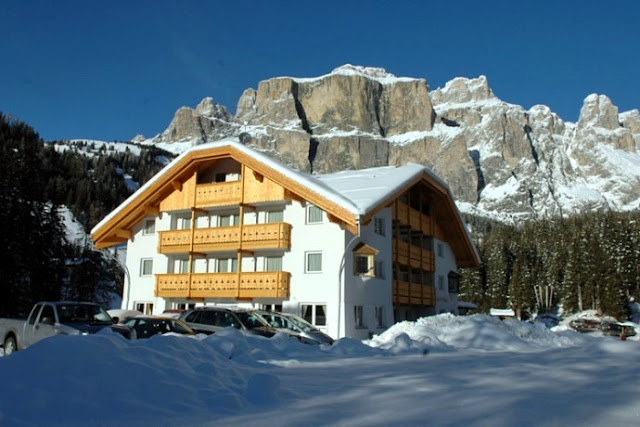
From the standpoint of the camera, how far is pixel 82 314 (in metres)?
17.3

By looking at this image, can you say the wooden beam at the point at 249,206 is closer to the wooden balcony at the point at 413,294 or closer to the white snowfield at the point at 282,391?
the wooden balcony at the point at 413,294

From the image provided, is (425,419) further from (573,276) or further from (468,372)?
(573,276)

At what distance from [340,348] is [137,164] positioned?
185 m

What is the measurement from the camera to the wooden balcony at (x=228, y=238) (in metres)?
31.5

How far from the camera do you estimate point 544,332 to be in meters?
23.5

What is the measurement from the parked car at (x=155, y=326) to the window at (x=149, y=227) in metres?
19.1

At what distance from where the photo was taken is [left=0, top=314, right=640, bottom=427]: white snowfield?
21.9ft

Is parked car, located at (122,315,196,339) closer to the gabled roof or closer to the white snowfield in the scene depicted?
the white snowfield

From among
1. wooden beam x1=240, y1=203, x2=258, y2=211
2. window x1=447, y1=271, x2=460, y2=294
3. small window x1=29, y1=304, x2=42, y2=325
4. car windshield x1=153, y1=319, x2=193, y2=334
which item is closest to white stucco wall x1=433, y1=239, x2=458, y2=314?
window x1=447, y1=271, x2=460, y2=294

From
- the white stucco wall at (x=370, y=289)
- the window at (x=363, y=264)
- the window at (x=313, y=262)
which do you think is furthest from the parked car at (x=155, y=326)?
the window at (x=363, y=264)

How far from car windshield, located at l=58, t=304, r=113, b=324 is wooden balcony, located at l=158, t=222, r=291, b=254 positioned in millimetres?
14417

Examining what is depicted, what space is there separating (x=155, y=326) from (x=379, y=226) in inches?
688

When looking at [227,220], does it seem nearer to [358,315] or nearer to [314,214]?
[314,214]

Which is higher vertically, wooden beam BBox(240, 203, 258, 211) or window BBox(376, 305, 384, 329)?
wooden beam BBox(240, 203, 258, 211)
